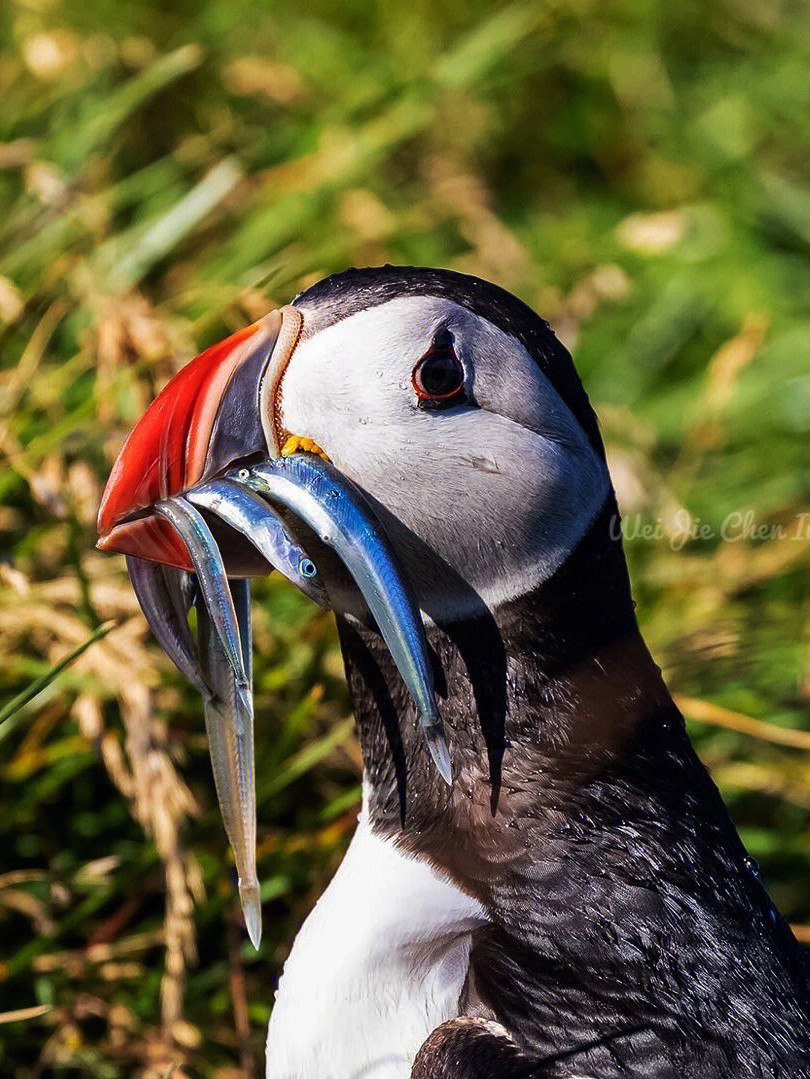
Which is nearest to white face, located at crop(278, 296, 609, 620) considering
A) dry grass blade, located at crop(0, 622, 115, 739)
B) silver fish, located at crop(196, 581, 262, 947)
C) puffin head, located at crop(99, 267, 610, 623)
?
puffin head, located at crop(99, 267, 610, 623)

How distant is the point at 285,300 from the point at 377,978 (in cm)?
175

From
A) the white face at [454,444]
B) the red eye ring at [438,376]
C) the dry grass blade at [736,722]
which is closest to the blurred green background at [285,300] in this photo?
the dry grass blade at [736,722]

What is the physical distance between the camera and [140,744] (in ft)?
7.79

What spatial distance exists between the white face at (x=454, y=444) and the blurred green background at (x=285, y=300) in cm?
66

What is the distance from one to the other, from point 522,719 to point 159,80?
211 cm

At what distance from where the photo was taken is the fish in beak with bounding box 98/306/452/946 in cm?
163

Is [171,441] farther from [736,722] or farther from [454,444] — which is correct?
[736,722]

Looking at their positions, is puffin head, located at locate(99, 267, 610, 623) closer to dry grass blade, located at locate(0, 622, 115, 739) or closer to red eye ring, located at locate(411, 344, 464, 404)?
red eye ring, located at locate(411, 344, 464, 404)

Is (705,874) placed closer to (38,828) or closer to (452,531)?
(452,531)

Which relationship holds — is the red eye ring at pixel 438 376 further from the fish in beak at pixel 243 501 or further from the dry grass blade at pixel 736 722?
the dry grass blade at pixel 736 722

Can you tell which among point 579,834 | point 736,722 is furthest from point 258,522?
point 736,722

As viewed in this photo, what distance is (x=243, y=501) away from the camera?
64.6 inches

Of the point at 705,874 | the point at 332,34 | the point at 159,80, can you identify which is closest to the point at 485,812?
the point at 705,874

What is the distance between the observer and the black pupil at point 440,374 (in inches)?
65.0
